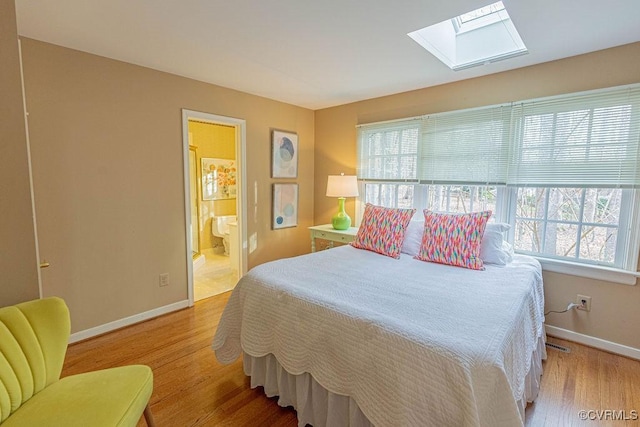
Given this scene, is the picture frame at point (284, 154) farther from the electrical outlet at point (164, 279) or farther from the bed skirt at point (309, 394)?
the bed skirt at point (309, 394)

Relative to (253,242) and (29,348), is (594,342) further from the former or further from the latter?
(29,348)

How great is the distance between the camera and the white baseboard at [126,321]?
2428mm

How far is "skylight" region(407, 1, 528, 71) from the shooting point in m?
2.14

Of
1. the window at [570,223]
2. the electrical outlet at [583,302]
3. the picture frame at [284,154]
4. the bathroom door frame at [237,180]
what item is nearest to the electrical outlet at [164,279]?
the bathroom door frame at [237,180]

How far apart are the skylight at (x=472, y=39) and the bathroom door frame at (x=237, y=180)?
6.70 feet

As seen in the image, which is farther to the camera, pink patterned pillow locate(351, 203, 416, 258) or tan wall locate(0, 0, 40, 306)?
pink patterned pillow locate(351, 203, 416, 258)

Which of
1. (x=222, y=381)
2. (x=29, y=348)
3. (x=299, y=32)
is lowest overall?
(x=222, y=381)

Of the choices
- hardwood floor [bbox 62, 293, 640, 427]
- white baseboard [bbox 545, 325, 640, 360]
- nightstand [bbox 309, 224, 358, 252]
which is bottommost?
hardwood floor [bbox 62, 293, 640, 427]

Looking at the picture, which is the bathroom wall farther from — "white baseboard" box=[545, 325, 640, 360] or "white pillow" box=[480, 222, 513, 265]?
"white baseboard" box=[545, 325, 640, 360]

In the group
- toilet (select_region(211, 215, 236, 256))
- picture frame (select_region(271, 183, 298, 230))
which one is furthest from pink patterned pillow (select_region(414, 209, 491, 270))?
toilet (select_region(211, 215, 236, 256))

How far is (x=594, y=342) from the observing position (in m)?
2.34

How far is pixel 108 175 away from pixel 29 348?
65.7 inches

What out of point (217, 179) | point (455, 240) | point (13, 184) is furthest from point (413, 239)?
point (217, 179)

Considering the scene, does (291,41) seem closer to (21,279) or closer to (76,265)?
(21,279)
